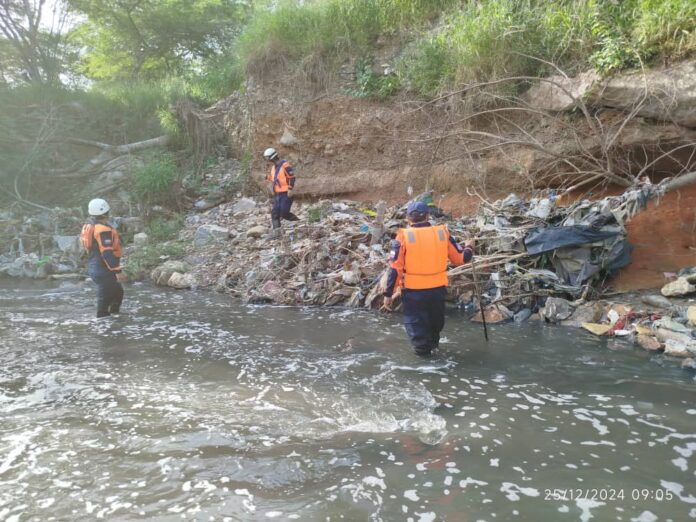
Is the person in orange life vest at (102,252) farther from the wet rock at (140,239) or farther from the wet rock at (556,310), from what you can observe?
the wet rock at (556,310)

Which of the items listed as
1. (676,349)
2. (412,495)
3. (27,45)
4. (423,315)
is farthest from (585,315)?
(27,45)

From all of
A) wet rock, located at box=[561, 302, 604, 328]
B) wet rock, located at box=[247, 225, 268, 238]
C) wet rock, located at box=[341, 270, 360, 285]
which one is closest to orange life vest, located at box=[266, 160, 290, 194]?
wet rock, located at box=[247, 225, 268, 238]

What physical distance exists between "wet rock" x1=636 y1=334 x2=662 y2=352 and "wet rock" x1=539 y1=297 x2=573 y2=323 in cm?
95

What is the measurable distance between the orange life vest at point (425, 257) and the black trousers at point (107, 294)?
13.5ft

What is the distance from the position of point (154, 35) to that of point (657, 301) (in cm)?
1911

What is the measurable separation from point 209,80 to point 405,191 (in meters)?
8.05

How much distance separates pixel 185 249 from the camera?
999 cm

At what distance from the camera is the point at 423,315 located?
4.81m

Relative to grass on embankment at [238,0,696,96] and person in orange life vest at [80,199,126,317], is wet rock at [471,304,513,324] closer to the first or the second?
grass on embankment at [238,0,696,96]

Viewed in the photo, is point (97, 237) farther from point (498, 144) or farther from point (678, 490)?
point (678, 490)

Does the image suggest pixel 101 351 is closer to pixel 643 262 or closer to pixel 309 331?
pixel 309 331

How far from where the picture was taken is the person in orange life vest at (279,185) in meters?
9.23

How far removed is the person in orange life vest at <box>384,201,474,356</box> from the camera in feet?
15.3
